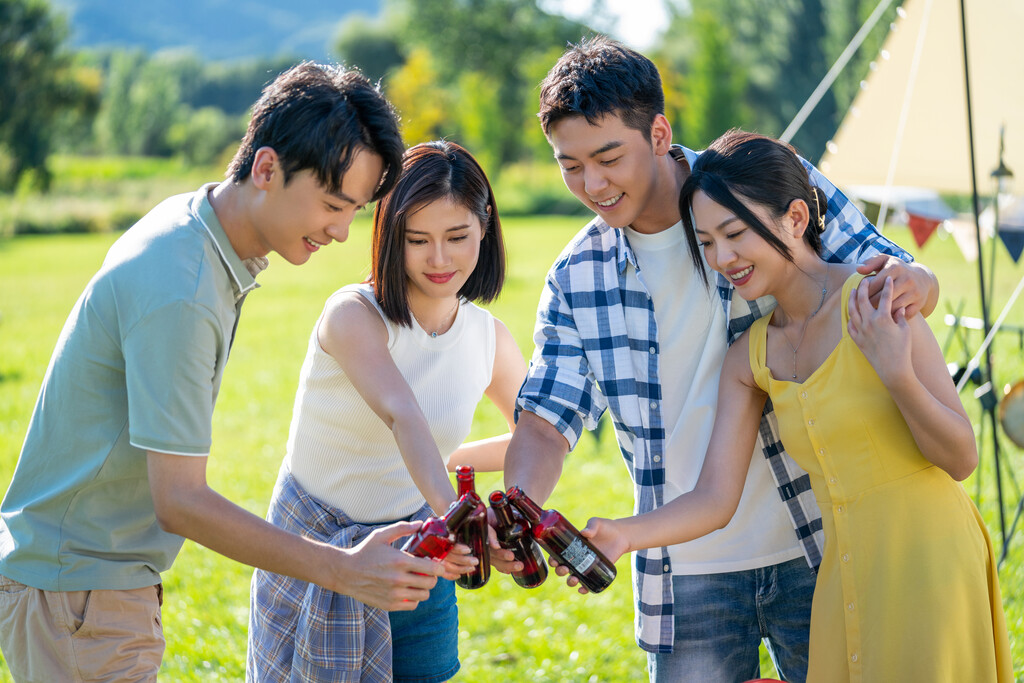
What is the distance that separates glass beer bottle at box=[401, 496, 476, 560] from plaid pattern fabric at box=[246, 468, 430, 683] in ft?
1.47

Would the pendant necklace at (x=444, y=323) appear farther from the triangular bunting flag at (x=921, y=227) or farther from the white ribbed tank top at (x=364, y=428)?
the triangular bunting flag at (x=921, y=227)

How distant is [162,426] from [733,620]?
1.73 m

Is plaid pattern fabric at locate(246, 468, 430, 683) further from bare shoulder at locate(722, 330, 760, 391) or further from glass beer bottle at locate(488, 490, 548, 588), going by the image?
bare shoulder at locate(722, 330, 760, 391)

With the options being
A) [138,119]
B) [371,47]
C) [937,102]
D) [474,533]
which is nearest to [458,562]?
[474,533]

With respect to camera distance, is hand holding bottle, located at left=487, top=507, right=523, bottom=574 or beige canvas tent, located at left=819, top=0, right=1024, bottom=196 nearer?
hand holding bottle, located at left=487, top=507, right=523, bottom=574

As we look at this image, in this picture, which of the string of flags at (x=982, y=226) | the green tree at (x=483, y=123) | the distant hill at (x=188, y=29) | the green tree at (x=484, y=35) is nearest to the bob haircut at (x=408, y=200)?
the string of flags at (x=982, y=226)

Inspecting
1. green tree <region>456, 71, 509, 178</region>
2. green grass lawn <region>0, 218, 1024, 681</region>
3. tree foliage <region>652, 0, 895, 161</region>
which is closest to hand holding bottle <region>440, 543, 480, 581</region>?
green grass lawn <region>0, 218, 1024, 681</region>

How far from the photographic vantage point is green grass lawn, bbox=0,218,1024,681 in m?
4.50

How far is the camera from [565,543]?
228 cm

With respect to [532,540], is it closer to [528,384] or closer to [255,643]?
[528,384]

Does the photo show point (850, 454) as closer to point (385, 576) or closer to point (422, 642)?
point (385, 576)

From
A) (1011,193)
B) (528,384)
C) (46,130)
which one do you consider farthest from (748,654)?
(46,130)

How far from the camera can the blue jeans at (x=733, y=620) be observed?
271cm

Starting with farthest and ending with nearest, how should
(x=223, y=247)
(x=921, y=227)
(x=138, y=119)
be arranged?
(x=138, y=119), (x=921, y=227), (x=223, y=247)
